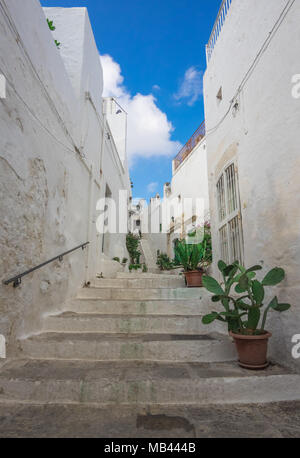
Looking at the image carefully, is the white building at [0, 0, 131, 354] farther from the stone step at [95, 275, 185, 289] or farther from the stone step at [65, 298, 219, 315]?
the stone step at [65, 298, 219, 315]

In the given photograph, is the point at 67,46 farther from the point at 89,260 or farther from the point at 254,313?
the point at 254,313

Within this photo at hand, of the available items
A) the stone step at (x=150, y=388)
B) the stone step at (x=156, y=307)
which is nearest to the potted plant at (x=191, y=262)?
the stone step at (x=156, y=307)

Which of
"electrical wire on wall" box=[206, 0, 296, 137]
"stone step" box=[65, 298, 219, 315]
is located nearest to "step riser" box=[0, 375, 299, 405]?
"stone step" box=[65, 298, 219, 315]

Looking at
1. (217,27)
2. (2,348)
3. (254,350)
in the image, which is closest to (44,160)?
(2,348)

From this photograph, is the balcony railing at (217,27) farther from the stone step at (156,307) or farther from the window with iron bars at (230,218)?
the stone step at (156,307)

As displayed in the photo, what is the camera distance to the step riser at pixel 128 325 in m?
2.81

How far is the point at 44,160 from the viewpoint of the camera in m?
2.94

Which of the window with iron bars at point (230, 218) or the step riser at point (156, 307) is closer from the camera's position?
the step riser at point (156, 307)

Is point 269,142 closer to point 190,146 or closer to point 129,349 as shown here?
point 129,349

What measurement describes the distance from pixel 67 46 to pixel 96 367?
4.78 metres

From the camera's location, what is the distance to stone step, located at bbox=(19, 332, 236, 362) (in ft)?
7.66

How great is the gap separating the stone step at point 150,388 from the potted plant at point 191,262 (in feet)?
7.53

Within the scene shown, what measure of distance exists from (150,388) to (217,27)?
5543mm

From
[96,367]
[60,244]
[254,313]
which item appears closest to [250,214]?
[254,313]
